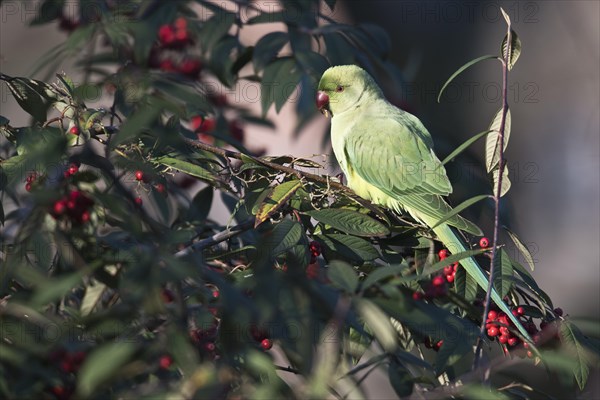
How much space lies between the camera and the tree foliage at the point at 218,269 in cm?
99

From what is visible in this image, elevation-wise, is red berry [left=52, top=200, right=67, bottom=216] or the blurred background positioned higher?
red berry [left=52, top=200, right=67, bottom=216]

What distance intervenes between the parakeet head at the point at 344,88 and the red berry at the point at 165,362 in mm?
1854

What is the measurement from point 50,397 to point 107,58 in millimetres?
2114

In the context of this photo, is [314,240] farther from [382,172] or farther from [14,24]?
[14,24]

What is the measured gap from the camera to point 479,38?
16.2ft

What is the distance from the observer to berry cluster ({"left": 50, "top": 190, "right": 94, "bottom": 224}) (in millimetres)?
1231

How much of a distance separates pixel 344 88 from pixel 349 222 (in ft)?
3.86

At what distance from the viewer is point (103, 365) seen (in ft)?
2.84

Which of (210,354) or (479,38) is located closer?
(210,354)

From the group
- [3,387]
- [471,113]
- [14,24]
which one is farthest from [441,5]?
[3,387]

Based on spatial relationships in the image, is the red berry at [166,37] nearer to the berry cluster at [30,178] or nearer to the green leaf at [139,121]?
the berry cluster at [30,178]

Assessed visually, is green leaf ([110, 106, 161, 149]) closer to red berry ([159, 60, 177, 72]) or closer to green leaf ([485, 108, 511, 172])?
green leaf ([485, 108, 511, 172])

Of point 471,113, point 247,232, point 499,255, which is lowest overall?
point 471,113

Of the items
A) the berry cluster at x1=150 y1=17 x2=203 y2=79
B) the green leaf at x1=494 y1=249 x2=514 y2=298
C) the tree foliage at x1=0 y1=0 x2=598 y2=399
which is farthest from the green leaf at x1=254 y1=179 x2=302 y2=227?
the berry cluster at x1=150 y1=17 x2=203 y2=79
